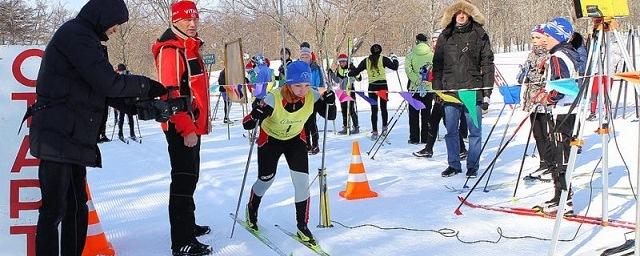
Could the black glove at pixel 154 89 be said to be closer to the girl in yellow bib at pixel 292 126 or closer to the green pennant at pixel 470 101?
the girl in yellow bib at pixel 292 126

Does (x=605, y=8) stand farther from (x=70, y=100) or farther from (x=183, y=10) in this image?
(x=70, y=100)

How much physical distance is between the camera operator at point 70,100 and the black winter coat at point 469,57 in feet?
14.7

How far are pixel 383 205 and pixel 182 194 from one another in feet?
7.48

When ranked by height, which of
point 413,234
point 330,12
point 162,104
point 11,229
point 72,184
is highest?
point 330,12

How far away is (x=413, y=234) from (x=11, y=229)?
296 cm

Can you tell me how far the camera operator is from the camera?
311cm

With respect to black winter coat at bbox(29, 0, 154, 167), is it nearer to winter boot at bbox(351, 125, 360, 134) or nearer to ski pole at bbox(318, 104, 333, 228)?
ski pole at bbox(318, 104, 333, 228)

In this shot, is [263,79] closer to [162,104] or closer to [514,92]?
[514,92]

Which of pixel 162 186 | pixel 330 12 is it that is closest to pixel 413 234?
pixel 162 186

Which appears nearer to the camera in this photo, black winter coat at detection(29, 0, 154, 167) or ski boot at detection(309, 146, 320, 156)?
black winter coat at detection(29, 0, 154, 167)

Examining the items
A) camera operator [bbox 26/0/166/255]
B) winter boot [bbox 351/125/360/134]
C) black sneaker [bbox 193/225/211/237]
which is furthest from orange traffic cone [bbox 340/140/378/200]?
winter boot [bbox 351/125/360/134]

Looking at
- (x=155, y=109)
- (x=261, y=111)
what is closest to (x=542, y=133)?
(x=261, y=111)

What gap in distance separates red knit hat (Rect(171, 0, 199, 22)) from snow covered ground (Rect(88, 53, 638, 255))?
1798mm

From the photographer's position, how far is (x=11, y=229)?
375 centimetres
